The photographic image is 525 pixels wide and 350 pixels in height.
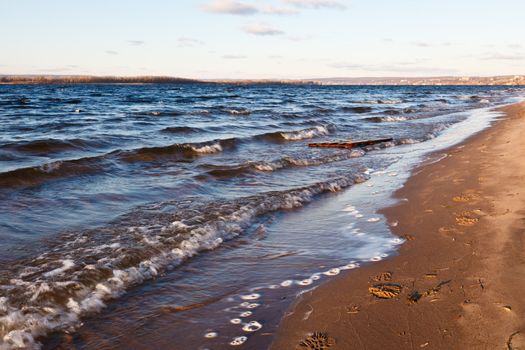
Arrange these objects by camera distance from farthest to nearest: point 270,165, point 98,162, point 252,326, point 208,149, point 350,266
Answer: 1. point 208,149
2. point 270,165
3. point 98,162
4. point 350,266
5. point 252,326

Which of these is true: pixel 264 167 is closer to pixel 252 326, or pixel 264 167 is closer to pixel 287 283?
pixel 287 283

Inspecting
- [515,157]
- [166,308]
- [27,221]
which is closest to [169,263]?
[166,308]

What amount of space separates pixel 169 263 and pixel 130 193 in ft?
12.6

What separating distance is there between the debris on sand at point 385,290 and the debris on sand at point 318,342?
87 cm

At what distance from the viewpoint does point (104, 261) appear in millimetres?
5230

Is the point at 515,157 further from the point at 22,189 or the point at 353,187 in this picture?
the point at 22,189

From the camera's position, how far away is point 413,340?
11.1 feet

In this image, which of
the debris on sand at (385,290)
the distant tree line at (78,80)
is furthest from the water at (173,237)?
the distant tree line at (78,80)

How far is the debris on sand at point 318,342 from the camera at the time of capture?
11.3 ft

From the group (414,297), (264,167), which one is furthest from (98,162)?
(414,297)

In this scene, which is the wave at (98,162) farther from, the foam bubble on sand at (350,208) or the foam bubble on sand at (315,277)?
the foam bubble on sand at (315,277)

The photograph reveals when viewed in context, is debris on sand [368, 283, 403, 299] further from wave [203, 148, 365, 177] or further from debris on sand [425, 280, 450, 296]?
wave [203, 148, 365, 177]

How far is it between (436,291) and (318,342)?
133 cm

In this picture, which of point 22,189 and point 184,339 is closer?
point 184,339
